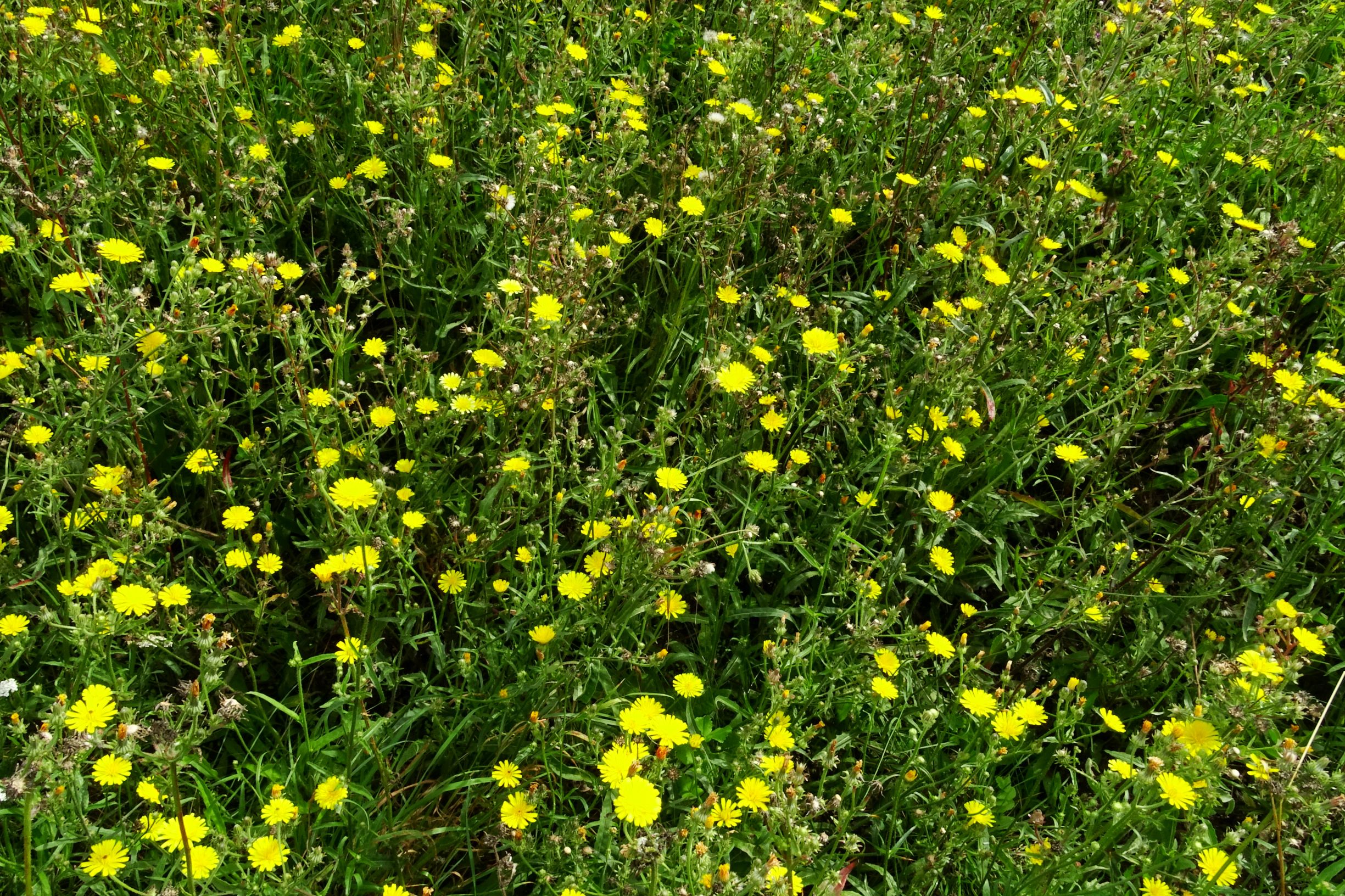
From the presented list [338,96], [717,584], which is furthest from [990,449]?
[338,96]

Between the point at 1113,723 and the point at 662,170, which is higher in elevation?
the point at 662,170

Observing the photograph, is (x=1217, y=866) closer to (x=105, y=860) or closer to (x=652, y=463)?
(x=652, y=463)

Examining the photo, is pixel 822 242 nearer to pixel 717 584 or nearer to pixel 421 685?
pixel 717 584

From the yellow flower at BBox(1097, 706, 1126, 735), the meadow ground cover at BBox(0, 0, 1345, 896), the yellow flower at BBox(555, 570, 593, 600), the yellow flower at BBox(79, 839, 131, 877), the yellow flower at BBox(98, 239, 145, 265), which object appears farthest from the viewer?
the yellow flower at BBox(98, 239, 145, 265)

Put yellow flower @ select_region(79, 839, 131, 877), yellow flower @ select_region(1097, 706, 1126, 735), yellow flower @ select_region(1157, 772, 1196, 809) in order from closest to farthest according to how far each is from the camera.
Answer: yellow flower @ select_region(79, 839, 131, 877) < yellow flower @ select_region(1157, 772, 1196, 809) < yellow flower @ select_region(1097, 706, 1126, 735)

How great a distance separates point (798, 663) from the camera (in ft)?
7.02

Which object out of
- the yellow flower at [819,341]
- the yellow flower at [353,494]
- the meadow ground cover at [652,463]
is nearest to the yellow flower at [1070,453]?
the meadow ground cover at [652,463]

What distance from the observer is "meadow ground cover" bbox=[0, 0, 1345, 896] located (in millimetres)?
1865

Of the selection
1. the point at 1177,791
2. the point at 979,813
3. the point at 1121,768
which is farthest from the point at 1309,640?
the point at 979,813

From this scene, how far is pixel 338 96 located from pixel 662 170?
3.74 feet

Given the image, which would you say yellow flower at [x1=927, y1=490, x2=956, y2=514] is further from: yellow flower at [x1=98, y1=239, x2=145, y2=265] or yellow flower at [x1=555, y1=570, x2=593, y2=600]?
yellow flower at [x1=98, y1=239, x2=145, y2=265]

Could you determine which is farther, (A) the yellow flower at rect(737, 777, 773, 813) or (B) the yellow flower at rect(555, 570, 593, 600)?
(B) the yellow flower at rect(555, 570, 593, 600)

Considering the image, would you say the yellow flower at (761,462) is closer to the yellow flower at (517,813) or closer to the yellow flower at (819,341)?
the yellow flower at (819,341)

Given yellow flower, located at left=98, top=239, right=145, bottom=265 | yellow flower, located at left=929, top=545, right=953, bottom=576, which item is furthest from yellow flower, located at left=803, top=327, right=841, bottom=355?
yellow flower, located at left=98, top=239, right=145, bottom=265
